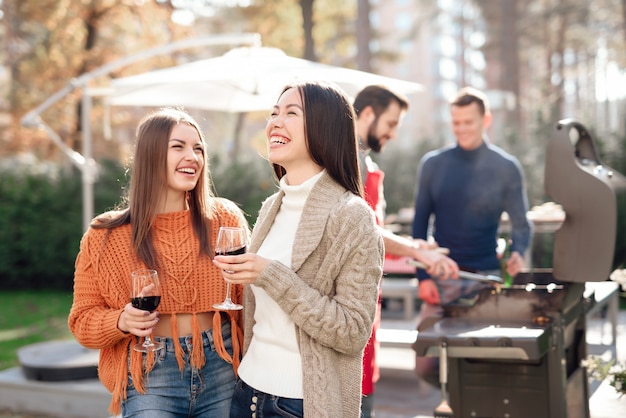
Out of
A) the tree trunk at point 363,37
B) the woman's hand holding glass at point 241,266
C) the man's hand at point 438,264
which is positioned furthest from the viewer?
the tree trunk at point 363,37

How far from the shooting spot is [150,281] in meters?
2.54

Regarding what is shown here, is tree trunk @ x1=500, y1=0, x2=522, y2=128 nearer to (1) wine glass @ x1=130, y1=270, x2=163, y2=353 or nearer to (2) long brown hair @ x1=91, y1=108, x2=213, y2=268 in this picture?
(2) long brown hair @ x1=91, y1=108, x2=213, y2=268

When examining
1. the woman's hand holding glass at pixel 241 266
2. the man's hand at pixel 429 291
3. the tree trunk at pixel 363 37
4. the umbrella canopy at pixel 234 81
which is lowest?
the man's hand at pixel 429 291

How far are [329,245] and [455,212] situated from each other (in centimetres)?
259

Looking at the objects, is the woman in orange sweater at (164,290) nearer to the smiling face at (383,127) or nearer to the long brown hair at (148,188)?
the long brown hair at (148,188)

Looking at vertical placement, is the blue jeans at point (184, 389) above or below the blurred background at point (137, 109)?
below

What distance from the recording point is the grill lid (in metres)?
3.60

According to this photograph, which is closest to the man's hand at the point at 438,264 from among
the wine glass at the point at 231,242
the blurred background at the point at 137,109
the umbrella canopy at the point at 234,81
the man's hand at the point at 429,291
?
the man's hand at the point at 429,291

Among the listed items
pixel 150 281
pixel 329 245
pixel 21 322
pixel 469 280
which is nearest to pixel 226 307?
pixel 150 281

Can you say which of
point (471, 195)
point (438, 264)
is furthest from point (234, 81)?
point (438, 264)

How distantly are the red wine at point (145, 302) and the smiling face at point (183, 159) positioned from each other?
466mm

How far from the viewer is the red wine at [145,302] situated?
2.52m

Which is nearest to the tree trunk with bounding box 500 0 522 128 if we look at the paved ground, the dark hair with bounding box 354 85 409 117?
the paved ground

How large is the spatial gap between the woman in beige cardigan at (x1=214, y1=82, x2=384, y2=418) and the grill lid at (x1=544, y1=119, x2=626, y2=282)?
1529 mm
